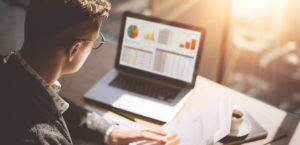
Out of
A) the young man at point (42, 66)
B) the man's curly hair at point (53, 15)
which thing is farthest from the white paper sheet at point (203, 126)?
the man's curly hair at point (53, 15)

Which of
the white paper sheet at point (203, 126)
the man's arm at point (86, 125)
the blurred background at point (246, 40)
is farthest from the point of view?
the blurred background at point (246, 40)

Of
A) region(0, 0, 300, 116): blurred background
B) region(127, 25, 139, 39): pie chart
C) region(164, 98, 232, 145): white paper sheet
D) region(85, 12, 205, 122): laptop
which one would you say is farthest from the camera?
region(0, 0, 300, 116): blurred background

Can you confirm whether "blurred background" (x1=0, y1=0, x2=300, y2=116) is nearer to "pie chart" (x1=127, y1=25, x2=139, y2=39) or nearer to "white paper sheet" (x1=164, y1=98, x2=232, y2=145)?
"pie chart" (x1=127, y1=25, x2=139, y2=39)

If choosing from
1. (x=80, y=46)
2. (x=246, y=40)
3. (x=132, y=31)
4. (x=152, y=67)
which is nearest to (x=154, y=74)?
(x=152, y=67)

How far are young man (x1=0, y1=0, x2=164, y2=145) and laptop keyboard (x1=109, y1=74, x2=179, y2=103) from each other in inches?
22.3

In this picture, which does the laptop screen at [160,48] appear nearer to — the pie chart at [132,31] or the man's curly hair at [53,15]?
the pie chart at [132,31]

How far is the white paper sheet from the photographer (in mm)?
1561

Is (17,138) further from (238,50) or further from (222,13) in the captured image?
(238,50)

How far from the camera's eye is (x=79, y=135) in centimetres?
173

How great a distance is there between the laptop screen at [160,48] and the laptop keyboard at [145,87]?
0.21 feet

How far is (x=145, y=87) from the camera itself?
1.93m

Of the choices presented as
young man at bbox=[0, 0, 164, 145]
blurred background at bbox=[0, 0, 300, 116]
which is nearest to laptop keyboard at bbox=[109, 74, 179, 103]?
blurred background at bbox=[0, 0, 300, 116]

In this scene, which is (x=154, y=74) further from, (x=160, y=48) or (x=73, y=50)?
Result: (x=73, y=50)

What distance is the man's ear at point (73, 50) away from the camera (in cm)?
133
